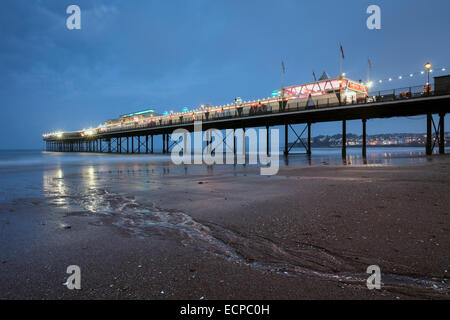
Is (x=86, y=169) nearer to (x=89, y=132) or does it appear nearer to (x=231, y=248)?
(x=231, y=248)

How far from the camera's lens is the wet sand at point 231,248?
96.8 inches

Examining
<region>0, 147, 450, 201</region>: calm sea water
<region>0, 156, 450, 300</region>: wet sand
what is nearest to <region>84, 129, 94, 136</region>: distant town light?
<region>0, 147, 450, 201</region>: calm sea water

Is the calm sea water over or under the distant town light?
under

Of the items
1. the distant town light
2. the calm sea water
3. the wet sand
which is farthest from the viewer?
the distant town light

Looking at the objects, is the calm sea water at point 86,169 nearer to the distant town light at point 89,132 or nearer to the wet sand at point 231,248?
the wet sand at point 231,248

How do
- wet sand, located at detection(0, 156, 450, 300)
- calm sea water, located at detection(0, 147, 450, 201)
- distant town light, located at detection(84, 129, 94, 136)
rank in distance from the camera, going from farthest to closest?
distant town light, located at detection(84, 129, 94, 136), calm sea water, located at detection(0, 147, 450, 201), wet sand, located at detection(0, 156, 450, 300)

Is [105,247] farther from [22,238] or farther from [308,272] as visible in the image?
[308,272]

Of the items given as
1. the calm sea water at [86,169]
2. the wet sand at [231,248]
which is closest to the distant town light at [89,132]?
the calm sea water at [86,169]

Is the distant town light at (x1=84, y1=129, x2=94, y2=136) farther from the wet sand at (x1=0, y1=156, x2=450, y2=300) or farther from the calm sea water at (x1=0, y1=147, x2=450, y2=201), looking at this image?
the wet sand at (x1=0, y1=156, x2=450, y2=300)

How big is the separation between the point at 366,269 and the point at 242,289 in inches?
58.1

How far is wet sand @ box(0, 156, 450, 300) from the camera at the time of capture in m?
2.46

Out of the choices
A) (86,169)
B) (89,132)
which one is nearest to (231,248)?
(86,169)

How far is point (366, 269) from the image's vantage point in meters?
2.82

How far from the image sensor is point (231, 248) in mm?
3514
